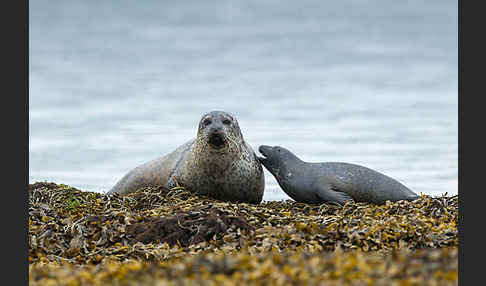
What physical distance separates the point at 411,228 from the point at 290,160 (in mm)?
3803

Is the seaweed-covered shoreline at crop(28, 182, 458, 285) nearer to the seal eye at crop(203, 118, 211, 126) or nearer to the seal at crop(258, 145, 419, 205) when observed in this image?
the seal at crop(258, 145, 419, 205)

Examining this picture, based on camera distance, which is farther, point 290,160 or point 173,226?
point 290,160

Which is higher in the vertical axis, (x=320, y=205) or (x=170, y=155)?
(x=170, y=155)

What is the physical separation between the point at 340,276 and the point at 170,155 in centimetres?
775

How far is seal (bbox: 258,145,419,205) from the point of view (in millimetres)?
9094

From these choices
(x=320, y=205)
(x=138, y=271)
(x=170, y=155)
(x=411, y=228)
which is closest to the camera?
(x=138, y=271)

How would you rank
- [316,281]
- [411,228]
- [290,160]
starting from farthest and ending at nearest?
[290,160] → [411,228] → [316,281]

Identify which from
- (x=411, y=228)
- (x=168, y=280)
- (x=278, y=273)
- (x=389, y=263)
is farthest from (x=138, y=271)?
(x=411, y=228)

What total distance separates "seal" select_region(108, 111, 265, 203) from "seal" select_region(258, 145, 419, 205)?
497mm

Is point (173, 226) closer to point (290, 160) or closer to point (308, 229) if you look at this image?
point (308, 229)

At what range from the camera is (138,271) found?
3.38 metres

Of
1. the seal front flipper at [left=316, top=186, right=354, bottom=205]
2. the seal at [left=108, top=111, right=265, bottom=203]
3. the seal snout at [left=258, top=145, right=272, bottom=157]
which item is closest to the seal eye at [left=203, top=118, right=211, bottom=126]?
the seal at [left=108, top=111, right=265, bottom=203]
